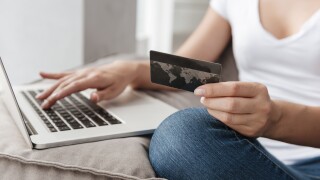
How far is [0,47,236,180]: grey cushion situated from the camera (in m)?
0.65

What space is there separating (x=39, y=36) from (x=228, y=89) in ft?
3.65

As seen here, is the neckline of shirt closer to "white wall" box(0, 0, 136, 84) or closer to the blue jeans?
the blue jeans

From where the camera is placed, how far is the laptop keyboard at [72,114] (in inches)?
30.2

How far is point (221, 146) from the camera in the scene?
2.08 ft

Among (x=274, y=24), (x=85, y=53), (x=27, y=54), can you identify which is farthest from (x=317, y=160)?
(x=27, y=54)

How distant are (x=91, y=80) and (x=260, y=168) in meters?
0.40

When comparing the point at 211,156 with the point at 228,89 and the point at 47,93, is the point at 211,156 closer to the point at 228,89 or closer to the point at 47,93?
the point at 228,89

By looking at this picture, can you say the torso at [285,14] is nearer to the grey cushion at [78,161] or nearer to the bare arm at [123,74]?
the bare arm at [123,74]

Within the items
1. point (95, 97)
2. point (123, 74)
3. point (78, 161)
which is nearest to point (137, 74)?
point (123, 74)

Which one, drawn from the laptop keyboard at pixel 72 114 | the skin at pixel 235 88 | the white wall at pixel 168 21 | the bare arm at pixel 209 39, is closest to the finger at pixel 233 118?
the skin at pixel 235 88

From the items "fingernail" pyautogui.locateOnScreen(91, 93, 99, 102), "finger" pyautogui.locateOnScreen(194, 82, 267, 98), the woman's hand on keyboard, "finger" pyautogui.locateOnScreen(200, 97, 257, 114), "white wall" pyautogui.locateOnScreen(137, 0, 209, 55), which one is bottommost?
"white wall" pyautogui.locateOnScreen(137, 0, 209, 55)

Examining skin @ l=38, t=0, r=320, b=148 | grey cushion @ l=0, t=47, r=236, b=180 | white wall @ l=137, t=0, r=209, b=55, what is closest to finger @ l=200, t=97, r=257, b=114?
skin @ l=38, t=0, r=320, b=148

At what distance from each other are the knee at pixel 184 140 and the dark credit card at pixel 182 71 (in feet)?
0.17

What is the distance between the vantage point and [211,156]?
25.0 inches
